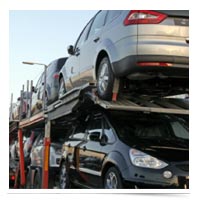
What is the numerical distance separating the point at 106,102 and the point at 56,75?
3.24 m

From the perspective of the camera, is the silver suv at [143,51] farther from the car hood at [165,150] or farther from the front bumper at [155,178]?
the front bumper at [155,178]

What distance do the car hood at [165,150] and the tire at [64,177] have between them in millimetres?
1933

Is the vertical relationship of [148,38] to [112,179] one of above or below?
above

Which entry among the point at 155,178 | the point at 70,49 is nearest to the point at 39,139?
the point at 70,49

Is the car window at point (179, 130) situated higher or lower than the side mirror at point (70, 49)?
lower

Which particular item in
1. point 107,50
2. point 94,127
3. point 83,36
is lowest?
point 94,127

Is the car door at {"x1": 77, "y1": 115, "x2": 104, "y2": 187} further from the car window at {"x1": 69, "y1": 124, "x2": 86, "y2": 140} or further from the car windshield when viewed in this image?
the car windshield

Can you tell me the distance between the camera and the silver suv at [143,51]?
5180 millimetres

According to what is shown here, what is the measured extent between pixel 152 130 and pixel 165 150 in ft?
2.21

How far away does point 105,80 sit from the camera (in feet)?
18.6

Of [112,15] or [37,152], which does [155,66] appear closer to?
[112,15]

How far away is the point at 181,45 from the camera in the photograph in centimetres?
522

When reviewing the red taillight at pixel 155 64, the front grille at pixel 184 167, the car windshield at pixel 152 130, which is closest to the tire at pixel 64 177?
the car windshield at pixel 152 130
